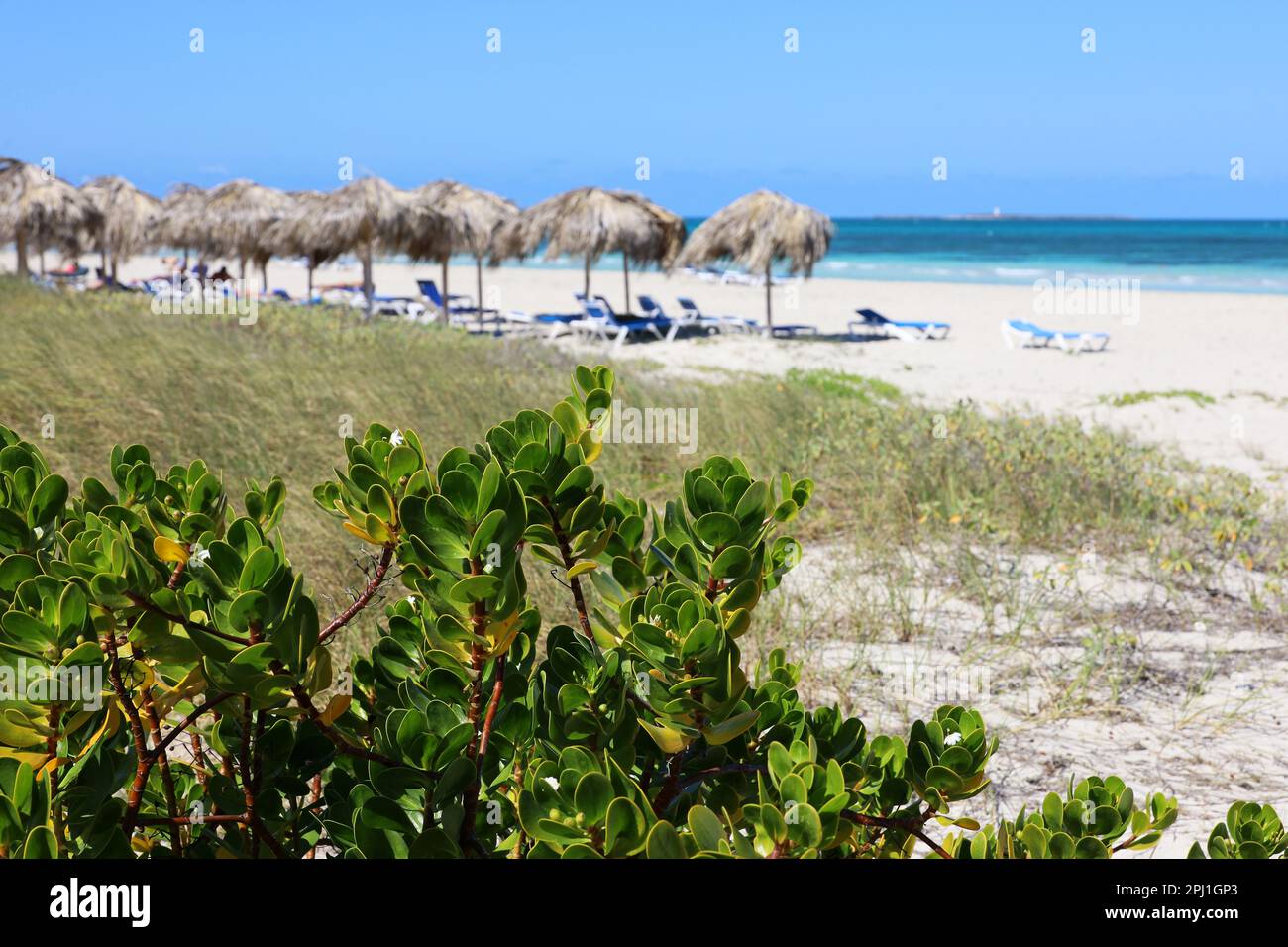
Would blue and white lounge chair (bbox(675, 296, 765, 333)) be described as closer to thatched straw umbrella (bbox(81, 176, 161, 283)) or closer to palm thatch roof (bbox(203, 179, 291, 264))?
palm thatch roof (bbox(203, 179, 291, 264))

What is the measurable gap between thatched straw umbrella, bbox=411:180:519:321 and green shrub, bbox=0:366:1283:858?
1789 centimetres

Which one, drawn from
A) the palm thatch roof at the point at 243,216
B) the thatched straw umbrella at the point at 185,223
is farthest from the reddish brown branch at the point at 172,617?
the thatched straw umbrella at the point at 185,223

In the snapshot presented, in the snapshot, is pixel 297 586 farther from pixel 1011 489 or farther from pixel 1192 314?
pixel 1192 314

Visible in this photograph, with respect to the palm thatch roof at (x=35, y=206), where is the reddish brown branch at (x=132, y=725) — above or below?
below

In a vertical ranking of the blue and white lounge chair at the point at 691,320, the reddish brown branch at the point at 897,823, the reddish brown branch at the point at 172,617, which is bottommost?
the reddish brown branch at the point at 897,823

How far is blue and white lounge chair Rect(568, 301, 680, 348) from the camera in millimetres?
17047

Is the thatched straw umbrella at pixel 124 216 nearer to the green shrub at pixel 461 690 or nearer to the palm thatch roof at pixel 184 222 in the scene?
the palm thatch roof at pixel 184 222

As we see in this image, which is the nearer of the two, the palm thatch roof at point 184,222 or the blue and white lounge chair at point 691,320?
the blue and white lounge chair at point 691,320

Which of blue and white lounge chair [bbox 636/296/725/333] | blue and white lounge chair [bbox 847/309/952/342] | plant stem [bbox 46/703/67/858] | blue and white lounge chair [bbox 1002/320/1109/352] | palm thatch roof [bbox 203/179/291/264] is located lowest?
plant stem [bbox 46/703/67/858]

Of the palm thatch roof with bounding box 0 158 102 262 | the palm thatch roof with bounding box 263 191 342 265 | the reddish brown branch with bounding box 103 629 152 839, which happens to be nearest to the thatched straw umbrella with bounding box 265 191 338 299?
the palm thatch roof with bounding box 263 191 342 265

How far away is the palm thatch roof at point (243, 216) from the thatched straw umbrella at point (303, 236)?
1.74 m

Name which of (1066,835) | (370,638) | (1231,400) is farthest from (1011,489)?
(1231,400)

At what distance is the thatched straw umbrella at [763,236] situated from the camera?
17766 mm

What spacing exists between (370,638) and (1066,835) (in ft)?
7.36
